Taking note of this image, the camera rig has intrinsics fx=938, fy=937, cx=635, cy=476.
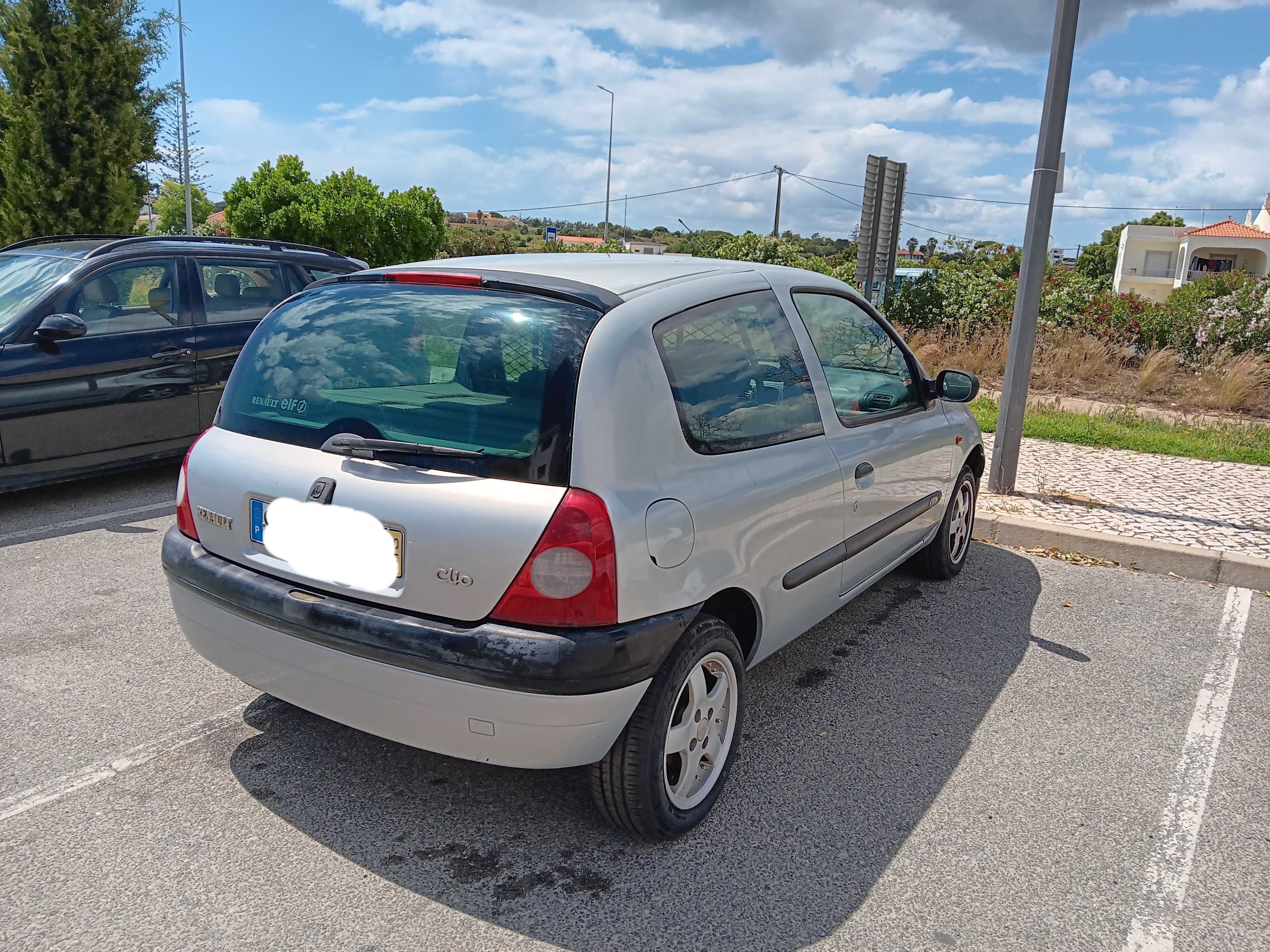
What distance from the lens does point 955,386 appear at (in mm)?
4527

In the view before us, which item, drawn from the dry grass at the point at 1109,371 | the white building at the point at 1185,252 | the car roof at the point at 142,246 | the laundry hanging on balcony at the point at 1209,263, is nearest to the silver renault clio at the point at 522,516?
the car roof at the point at 142,246

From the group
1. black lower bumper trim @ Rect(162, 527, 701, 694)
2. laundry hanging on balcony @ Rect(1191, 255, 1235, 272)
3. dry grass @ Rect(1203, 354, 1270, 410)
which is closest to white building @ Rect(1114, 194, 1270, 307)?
laundry hanging on balcony @ Rect(1191, 255, 1235, 272)

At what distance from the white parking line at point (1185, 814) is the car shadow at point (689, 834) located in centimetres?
66

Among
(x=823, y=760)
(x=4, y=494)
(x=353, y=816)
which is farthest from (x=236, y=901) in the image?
(x=4, y=494)

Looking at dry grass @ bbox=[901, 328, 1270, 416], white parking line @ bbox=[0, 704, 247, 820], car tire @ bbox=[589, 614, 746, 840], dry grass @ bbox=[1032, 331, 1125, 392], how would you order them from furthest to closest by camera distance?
dry grass @ bbox=[1032, 331, 1125, 392]
dry grass @ bbox=[901, 328, 1270, 416]
white parking line @ bbox=[0, 704, 247, 820]
car tire @ bbox=[589, 614, 746, 840]

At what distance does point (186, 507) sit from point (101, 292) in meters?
3.96

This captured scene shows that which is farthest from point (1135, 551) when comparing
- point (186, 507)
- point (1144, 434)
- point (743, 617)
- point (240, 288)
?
point (240, 288)

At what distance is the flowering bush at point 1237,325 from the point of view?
1203cm

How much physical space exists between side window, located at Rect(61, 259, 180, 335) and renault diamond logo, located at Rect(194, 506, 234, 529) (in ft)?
12.6

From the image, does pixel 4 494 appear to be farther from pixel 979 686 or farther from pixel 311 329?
pixel 979 686

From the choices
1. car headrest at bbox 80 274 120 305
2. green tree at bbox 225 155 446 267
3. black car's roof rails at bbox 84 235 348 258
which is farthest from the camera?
green tree at bbox 225 155 446 267

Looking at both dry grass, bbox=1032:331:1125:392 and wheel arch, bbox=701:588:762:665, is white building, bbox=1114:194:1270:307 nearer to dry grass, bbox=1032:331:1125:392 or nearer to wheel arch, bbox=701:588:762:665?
dry grass, bbox=1032:331:1125:392

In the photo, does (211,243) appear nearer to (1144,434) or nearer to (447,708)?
(447,708)

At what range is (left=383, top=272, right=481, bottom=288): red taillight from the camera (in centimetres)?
291
